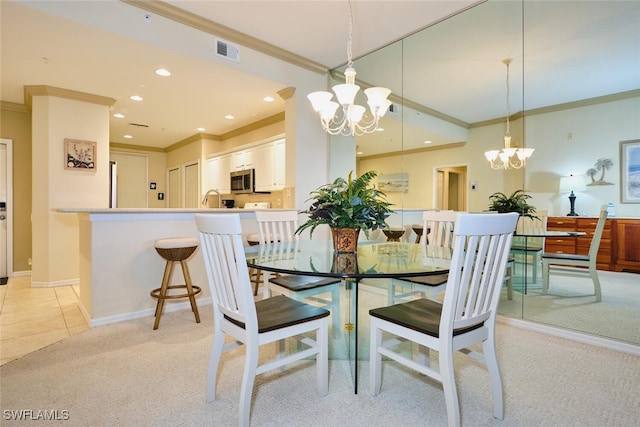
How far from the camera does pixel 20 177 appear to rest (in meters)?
4.77

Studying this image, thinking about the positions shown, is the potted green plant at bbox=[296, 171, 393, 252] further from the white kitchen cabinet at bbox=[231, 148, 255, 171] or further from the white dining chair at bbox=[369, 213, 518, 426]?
the white kitchen cabinet at bbox=[231, 148, 255, 171]

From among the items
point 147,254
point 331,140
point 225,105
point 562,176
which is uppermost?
point 225,105

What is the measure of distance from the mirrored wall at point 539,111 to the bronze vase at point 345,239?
1.68 meters

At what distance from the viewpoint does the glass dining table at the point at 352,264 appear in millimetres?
1524

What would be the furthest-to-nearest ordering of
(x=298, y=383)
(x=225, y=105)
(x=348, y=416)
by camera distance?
(x=225, y=105), (x=298, y=383), (x=348, y=416)

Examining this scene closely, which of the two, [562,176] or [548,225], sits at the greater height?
[562,176]

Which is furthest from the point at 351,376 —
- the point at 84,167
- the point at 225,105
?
the point at 84,167

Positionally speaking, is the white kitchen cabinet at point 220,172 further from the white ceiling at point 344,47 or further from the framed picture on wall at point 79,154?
the framed picture on wall at point 79,154

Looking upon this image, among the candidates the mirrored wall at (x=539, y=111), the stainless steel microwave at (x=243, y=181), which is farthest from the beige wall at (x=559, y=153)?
the stainless steel microwave at (x=243, y=181)

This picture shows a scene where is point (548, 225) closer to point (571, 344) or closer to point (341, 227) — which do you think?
point (571, 344)

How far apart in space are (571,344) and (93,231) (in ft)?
12.8

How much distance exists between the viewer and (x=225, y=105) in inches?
184

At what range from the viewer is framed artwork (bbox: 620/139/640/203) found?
7.49 feet

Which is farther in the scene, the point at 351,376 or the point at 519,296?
the point at 519,296
